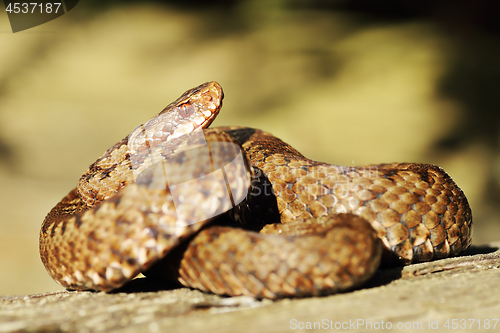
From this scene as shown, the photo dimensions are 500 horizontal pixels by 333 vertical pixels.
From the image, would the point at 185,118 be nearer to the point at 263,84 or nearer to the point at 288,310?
the point at 288,310

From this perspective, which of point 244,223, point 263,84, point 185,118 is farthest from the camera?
point 263,84

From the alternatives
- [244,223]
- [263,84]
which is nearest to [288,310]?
[244,223]

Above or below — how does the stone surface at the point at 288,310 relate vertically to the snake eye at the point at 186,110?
below

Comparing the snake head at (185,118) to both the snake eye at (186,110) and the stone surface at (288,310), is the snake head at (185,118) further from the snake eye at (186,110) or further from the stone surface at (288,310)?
the stone surface at (288,310)

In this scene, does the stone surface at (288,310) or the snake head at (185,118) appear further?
the snake head at (185,118)

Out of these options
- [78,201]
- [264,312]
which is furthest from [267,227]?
[78,201]

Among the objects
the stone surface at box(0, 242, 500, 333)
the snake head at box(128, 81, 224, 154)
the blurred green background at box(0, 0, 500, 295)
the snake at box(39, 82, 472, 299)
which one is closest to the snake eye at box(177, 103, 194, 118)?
the snake head at box(128, 81, 224, 154)

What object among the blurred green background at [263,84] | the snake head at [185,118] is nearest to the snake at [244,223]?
the snake head at [185,118]
